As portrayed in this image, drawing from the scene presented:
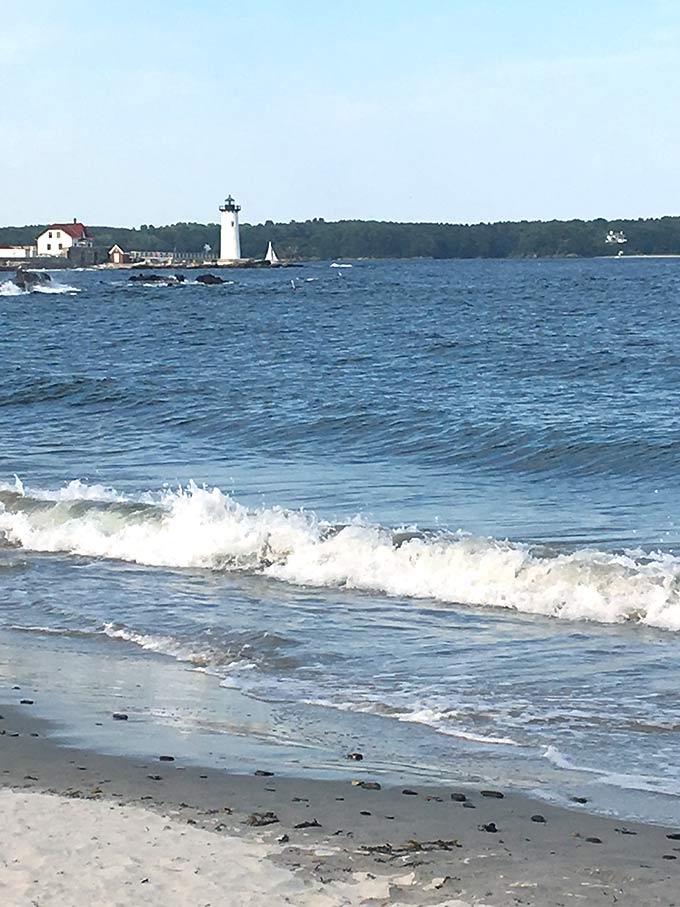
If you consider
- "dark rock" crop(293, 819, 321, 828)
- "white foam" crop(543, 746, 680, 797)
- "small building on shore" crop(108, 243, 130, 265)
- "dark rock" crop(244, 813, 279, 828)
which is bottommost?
"white foam" crop(543, 746, 680, 797)

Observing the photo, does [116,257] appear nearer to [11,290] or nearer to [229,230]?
[229,230]

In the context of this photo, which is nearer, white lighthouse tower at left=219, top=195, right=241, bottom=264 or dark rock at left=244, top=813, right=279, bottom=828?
dark rock at left=244, top=813, right=279, bottom=828

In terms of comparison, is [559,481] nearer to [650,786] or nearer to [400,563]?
[400,563]

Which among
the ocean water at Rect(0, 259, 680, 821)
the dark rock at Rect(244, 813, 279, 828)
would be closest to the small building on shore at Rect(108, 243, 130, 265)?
the ocean water at Rect(0, 259, 680, 821)

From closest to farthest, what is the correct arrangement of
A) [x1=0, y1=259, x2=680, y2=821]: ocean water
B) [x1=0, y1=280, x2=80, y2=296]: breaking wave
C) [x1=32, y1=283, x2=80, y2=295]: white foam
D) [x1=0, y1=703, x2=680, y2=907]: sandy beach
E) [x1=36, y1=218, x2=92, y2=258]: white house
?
[x1=0, y1=703, x2=680, y2=907]: sandy beach, [x1=0, y1=259, x2=680, y2=821]: ocean water, [x1=0, y1=280, x2=80, y2=296]: breaking wave, [x1=32, y1=283, x2=80, y2=295]: white foam, [x1=36, y1=218, x2=92, y2=258]: white house

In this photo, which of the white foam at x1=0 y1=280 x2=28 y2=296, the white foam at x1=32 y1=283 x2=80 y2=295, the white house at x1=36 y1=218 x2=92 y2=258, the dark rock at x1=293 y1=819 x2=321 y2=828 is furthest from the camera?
the white house at x1=36 y1=218 x2=92 y2=258

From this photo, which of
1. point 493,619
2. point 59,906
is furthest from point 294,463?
point 59,906

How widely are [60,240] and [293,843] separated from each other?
177 metres

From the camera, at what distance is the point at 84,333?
54.4 metres

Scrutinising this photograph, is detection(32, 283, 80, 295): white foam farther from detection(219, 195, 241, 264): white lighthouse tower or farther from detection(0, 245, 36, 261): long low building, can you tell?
detection(0, 245, 36, 261): long low building

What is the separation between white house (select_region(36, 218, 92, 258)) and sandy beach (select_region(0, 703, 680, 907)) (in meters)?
174

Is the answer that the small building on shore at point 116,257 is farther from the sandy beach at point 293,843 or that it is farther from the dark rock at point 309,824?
the dark rock at point 309,824

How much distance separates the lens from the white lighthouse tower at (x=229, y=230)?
152637 millimetres

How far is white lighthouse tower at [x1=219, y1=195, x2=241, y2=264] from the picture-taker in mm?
152637
